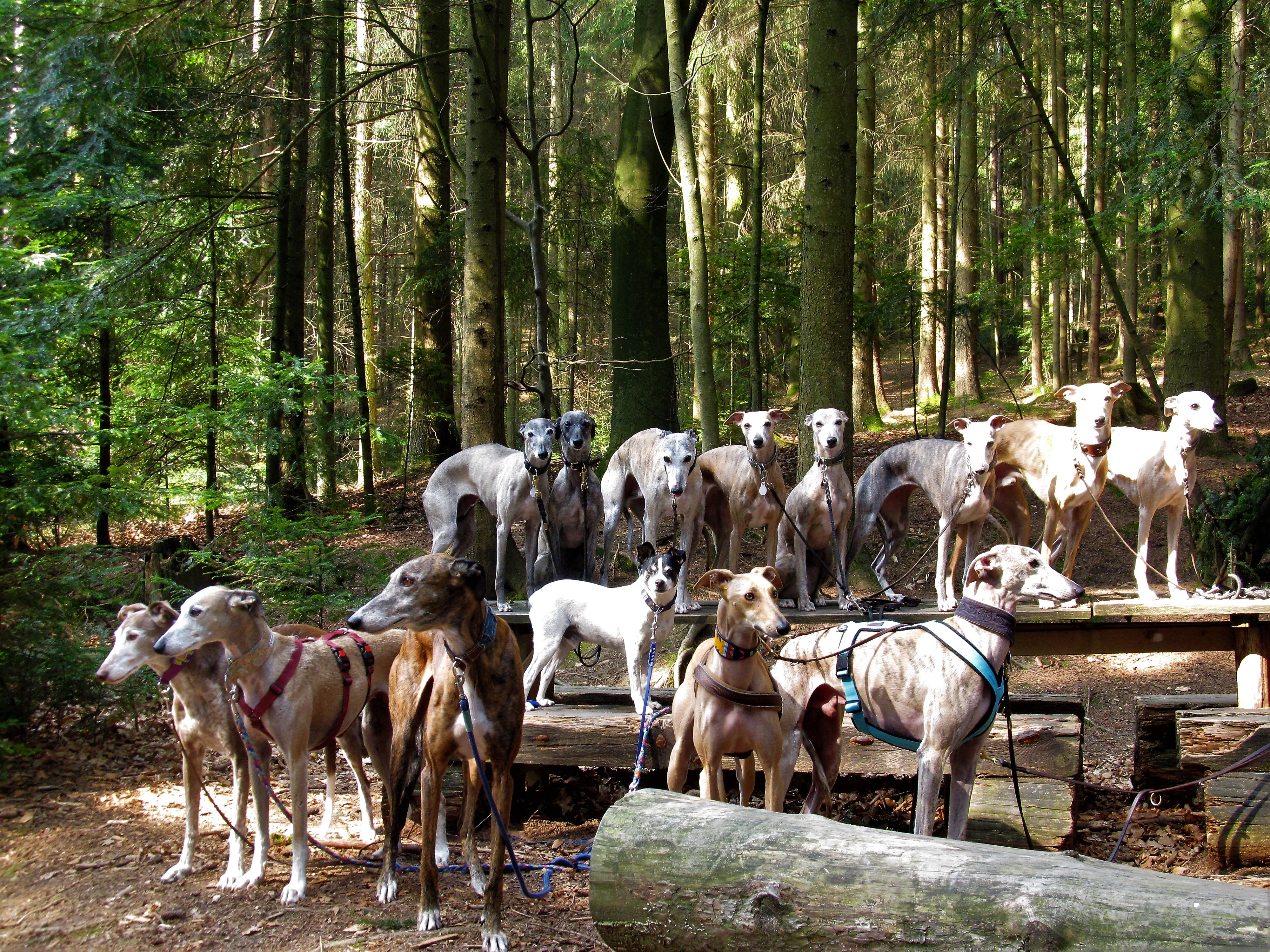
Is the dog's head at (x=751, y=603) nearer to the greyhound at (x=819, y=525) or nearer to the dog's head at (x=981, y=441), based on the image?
the greyhound at (x=819, y=525)

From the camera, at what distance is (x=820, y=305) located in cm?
870

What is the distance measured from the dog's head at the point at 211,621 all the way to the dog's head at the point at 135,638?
323 millimetres

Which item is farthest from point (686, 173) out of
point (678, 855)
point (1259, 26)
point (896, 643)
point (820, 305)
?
point (1259, 26)

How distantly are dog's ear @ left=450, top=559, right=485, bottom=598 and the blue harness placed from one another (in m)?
2.14

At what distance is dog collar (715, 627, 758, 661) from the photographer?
190 inches

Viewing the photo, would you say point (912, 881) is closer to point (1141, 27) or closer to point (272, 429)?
point (272, 429)

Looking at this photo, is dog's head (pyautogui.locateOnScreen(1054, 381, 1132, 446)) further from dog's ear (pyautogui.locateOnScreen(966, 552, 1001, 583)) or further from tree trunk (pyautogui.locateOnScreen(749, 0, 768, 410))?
tree trunk (pyautogui.locateOnScreen(749, 0, 768, 410))

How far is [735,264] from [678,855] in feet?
45.5

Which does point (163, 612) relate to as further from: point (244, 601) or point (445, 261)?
point (445, 261)

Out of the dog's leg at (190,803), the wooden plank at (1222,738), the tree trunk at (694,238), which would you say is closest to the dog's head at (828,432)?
the wooden plank at (1222,738)

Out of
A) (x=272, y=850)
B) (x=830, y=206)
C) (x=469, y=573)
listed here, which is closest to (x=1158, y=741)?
(x=830, y=206)

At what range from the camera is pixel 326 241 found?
16.4m

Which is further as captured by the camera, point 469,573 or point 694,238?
point 694,238

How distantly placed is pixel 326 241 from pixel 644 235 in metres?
6.63
